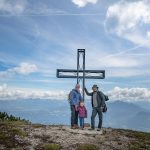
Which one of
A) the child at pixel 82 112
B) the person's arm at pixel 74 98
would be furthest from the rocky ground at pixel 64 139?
the person's arm at pixel 74 98

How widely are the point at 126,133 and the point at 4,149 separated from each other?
11872mm

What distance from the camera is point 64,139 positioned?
26.0m

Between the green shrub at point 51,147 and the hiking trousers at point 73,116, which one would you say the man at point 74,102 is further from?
the green shrub at point 51,147

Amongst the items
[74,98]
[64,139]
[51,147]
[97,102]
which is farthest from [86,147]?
[74,98]

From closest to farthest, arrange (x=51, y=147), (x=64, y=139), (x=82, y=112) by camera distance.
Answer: (x=51, y=147) < (x=64, y=139) < (x=82, y=112)

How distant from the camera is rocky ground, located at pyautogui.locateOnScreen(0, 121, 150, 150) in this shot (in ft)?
78.9

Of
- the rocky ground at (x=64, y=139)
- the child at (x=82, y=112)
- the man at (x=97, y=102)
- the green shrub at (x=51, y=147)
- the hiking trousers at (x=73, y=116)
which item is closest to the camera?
the green shrub at (x=51, y=147)

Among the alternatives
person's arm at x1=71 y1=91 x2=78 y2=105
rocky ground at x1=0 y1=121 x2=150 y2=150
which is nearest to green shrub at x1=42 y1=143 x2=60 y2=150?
rocky ground at x1=0 y1=121 x2=150 y2=150

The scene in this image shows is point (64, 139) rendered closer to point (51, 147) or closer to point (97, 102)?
point (51, 147)

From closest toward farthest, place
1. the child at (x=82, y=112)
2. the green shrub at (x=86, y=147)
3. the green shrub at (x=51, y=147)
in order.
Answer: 1. the green shrub at (x=51, y=147)
2. the green shrub at (x=86, y=147)
3. the child at (x=82, y=112)

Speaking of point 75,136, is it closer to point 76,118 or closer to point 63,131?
point 63,131

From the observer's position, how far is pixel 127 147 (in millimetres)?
25547

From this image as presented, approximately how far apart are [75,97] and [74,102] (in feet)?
1.35

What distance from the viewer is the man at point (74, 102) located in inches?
1209
